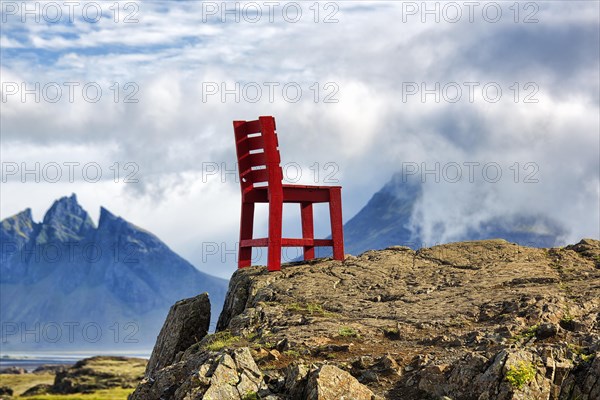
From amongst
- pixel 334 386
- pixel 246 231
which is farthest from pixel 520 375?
pixel 246 231

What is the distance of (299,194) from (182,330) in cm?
532

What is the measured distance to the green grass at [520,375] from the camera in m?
14.2

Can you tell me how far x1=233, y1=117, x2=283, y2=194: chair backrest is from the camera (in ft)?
76.9

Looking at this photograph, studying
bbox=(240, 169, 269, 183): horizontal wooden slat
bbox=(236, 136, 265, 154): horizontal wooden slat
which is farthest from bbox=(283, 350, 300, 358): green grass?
bbox=(236, 136, 265, 154): horizontal wooden slat

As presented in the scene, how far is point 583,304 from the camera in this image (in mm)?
18562

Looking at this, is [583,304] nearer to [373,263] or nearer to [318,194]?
[373,263]

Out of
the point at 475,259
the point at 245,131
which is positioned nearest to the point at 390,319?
the point at 475,259

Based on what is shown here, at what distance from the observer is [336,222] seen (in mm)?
24516

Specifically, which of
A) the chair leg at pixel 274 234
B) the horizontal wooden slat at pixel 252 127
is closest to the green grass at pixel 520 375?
the chair leg at pixel 274 234

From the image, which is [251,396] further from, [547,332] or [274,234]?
[274,234]

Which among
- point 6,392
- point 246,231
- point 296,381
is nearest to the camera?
point 296,381

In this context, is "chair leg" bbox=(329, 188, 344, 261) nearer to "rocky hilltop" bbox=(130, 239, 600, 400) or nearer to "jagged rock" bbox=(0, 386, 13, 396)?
"rocky hilltop" bbox=(130, 239, 600, 400)

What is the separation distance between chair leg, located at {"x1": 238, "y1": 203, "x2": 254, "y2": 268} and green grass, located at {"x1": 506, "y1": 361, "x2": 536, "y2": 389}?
38.5 ft

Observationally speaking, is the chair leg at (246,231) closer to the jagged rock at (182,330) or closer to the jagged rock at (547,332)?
the jagged rock at (182,330)
